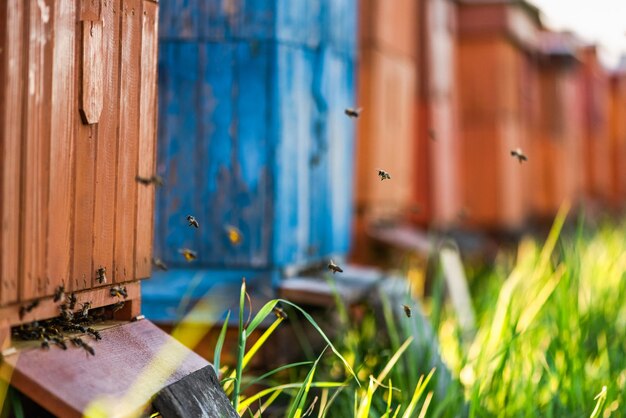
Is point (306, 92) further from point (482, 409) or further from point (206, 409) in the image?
point (206, 409)

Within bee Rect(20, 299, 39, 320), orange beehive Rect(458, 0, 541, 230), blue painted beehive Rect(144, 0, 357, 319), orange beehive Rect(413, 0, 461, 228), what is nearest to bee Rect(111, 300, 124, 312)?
bee Rect(20, 299, 39, 320)

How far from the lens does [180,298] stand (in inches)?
140

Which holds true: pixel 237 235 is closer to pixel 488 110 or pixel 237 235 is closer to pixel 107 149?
pixel 107 149

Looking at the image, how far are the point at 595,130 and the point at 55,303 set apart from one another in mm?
11854

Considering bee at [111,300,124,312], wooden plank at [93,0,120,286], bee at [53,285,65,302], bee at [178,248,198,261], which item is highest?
wooden plank at [93,0,120,286]

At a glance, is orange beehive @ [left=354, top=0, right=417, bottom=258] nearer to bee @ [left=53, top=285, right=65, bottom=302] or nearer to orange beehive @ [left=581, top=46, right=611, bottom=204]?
bee @ [left=53, top=285, right=65, bottom=302]

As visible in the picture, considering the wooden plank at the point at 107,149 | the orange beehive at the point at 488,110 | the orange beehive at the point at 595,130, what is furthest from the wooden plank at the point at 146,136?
the orange beehive at the point at 595,130

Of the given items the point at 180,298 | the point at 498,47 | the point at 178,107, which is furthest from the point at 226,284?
the point at 498,47

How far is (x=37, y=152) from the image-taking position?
1.88 m

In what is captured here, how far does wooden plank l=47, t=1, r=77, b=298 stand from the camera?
6.34 ft

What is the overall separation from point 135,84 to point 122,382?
707 mm

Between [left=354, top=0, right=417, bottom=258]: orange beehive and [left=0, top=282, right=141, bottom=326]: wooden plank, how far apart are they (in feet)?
9.78

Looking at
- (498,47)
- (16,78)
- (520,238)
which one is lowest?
(520,238)

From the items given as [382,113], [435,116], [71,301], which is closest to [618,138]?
[435,116]
